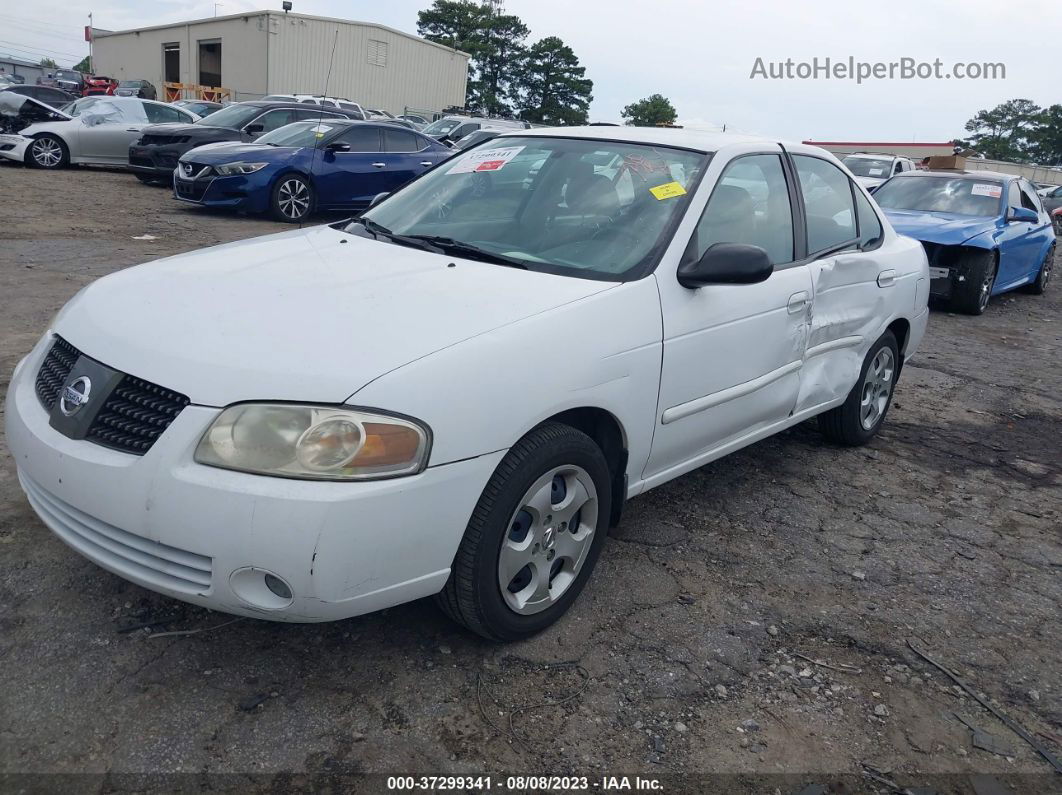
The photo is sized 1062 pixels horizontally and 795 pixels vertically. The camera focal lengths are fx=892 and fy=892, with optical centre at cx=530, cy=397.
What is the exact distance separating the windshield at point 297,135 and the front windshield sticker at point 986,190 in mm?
7979

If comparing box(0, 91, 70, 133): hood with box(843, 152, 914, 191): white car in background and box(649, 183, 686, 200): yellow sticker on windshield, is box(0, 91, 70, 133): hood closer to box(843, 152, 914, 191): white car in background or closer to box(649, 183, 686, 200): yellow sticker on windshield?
box(843, 152, 914, 191): white car in background

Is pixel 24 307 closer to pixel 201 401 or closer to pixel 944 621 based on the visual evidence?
pixel 201 401

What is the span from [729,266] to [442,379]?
1238 millimetres

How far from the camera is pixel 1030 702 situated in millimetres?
2781

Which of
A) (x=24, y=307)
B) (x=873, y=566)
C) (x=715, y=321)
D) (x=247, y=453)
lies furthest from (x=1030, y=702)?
(x=24, y=307)

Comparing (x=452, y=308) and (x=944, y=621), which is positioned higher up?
(x=452, y=308)

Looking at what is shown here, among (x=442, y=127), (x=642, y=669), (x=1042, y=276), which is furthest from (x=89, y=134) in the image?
(x=642, y=669)

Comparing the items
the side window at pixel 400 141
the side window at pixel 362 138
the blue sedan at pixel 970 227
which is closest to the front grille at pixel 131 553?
the blue sedan at pixel 970 227

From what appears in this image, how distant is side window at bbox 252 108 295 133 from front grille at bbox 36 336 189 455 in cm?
1359

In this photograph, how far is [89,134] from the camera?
15.5 meters

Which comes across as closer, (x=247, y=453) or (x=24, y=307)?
(x=247, y=453)

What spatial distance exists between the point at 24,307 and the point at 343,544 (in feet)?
16.9

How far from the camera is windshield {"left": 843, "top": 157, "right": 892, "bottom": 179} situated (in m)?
15.8

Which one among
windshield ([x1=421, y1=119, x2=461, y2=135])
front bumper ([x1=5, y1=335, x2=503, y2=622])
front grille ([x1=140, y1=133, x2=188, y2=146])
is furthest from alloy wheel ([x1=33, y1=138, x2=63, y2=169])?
front bumper ([x1=5, y1=335, x2=503, y2=622])
